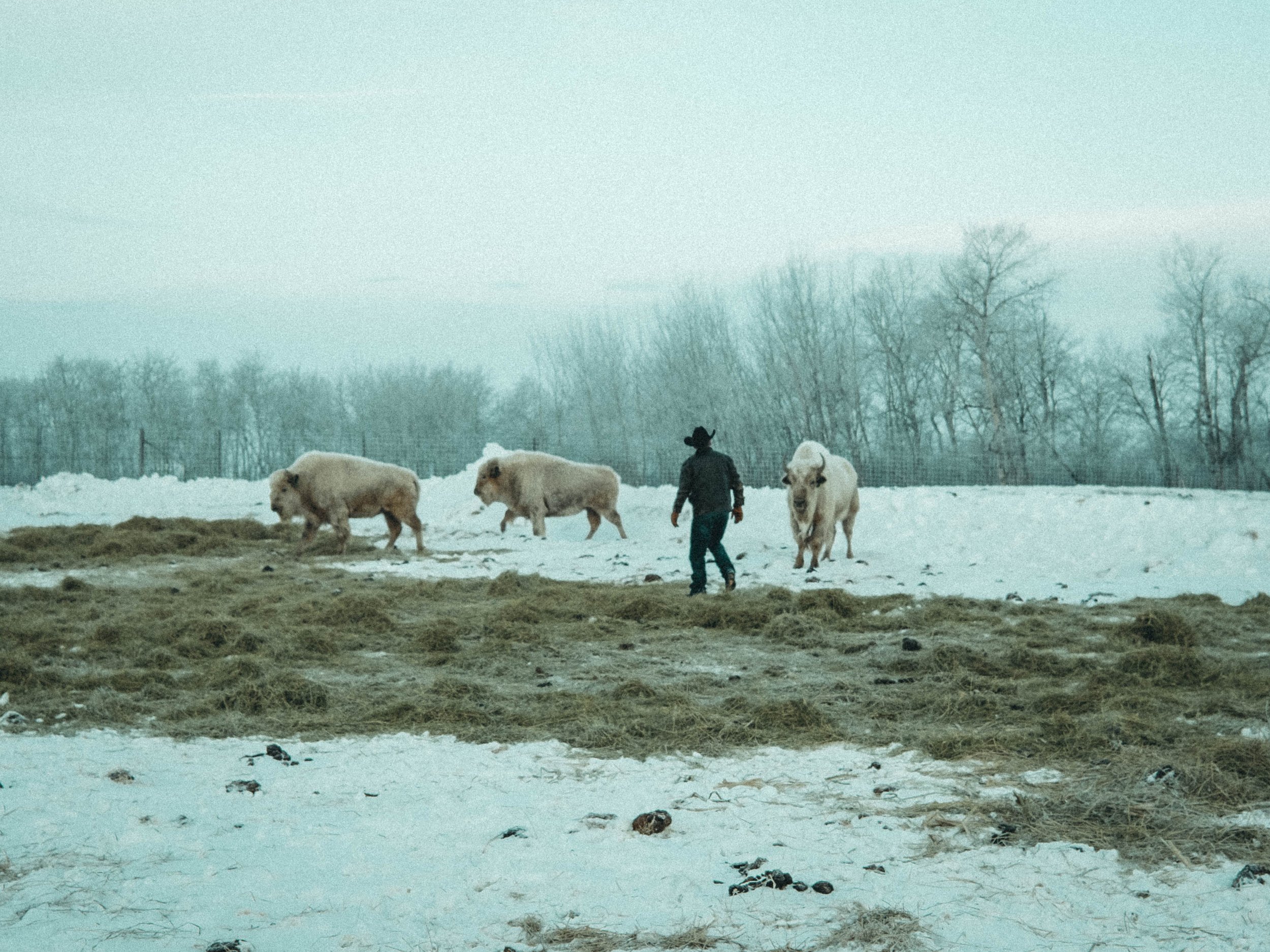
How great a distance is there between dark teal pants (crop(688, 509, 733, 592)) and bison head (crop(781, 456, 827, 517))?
2.02 m

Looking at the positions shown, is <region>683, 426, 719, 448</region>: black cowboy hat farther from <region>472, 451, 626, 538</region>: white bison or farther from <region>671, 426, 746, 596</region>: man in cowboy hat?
<region>472, 451, 626, 538</region>: white bison

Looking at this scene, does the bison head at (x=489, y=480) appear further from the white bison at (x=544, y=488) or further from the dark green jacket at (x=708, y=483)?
the dark green jacket at (x=708, y=483)

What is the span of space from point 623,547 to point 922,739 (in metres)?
12.2

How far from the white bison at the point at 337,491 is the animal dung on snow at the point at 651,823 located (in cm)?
1365

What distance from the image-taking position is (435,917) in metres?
3.68

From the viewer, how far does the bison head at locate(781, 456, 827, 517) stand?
1435cm

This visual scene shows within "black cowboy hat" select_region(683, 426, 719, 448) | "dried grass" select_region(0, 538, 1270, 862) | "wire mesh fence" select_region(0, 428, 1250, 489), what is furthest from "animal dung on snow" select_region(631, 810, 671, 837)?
"wire mesh fence" select_region(0, 428, 1250, 489)

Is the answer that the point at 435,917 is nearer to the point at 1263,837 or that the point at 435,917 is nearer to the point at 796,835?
the point at 796,835

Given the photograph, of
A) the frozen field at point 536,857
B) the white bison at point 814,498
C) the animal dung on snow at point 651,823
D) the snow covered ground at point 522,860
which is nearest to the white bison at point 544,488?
the white bison at point 814,498

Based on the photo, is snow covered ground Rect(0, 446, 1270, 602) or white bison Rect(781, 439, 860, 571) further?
white bison Rect(781, 439, 860, 571)

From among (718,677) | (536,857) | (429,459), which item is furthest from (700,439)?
(429,459)

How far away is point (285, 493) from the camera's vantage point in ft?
57.1

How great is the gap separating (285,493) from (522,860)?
1423 cm

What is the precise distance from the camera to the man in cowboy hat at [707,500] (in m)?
12.4
